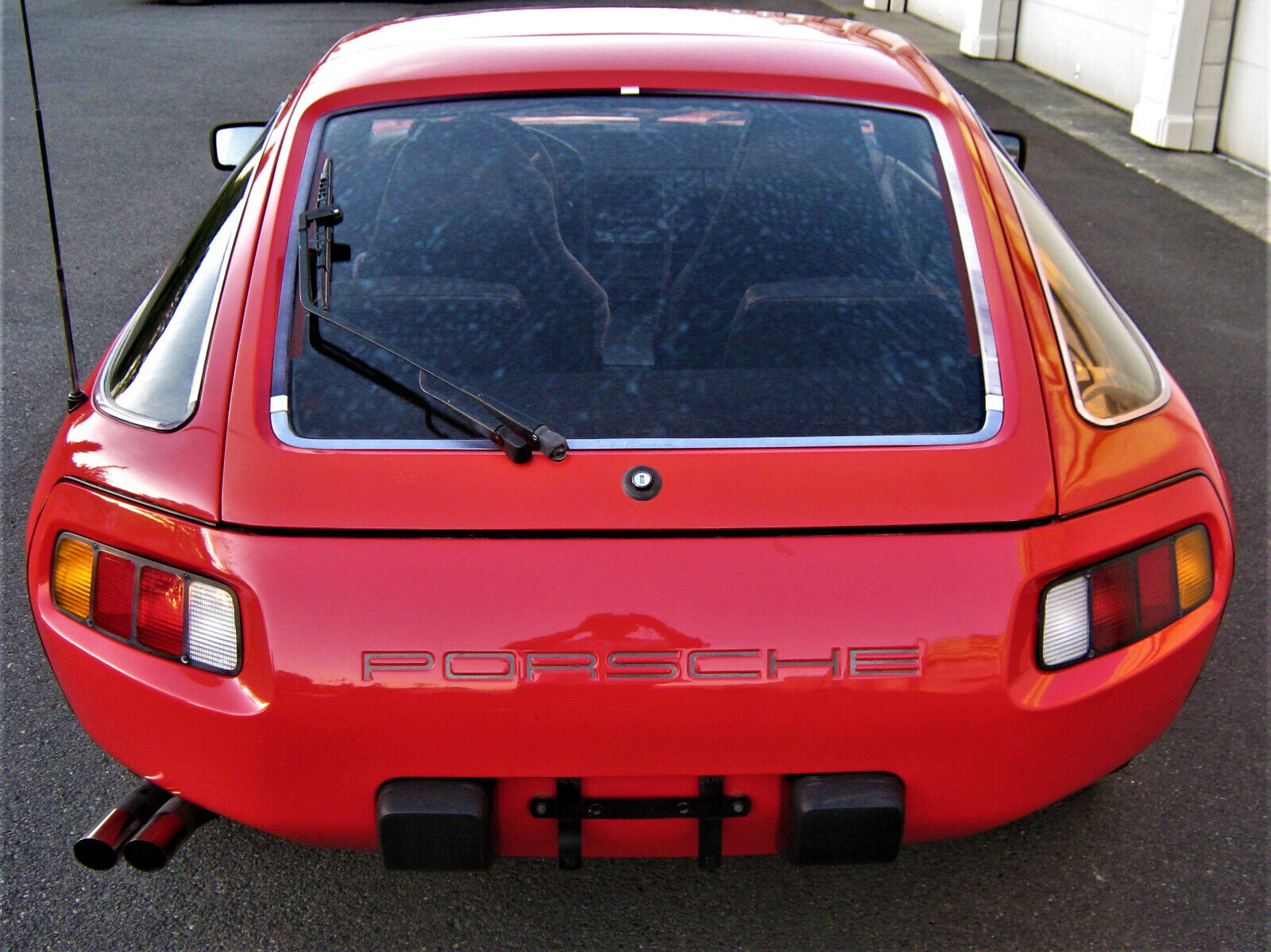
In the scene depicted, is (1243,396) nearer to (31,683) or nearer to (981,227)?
(981,227)

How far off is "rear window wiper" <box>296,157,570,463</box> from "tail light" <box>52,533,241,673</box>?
432 mm

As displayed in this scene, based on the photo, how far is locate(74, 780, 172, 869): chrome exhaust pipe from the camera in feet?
6.14

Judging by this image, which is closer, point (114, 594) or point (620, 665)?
point (620, 665)

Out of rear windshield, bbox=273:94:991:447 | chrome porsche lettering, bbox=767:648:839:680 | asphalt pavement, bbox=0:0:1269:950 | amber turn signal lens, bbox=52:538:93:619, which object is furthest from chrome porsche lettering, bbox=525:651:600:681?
amber turn signal lens, bbox=52:538:93:619

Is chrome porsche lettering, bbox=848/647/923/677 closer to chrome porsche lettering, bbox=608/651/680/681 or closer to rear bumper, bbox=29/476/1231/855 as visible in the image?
rear bumper, bbox=29/476/1231/855

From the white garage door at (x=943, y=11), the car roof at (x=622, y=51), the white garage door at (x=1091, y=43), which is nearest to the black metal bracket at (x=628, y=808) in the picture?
the car roof at (x=622, y=51)

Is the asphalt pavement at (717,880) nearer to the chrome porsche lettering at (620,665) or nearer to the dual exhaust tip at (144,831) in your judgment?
the dual exhaust tip at (144,831)

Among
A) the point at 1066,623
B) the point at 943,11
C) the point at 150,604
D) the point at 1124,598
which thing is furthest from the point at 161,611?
the point at 943,11

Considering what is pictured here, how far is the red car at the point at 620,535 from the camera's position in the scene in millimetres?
1733

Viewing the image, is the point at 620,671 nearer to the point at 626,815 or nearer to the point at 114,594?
the point at 626,815

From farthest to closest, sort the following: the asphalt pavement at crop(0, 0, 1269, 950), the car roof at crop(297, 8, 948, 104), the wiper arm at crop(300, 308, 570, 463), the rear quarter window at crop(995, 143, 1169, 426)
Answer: the car roof at crop(297, 8, 948, 104) → the asphalt pavement at crop(0, 0, 1269, 950) → the rear quarter window at crop(995, 143, 1169, 426) → the wiper arm at crop(300, 308, 570, 463)

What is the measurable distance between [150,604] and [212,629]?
13 cm

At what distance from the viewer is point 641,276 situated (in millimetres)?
2238

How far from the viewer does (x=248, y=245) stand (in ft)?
7.19
